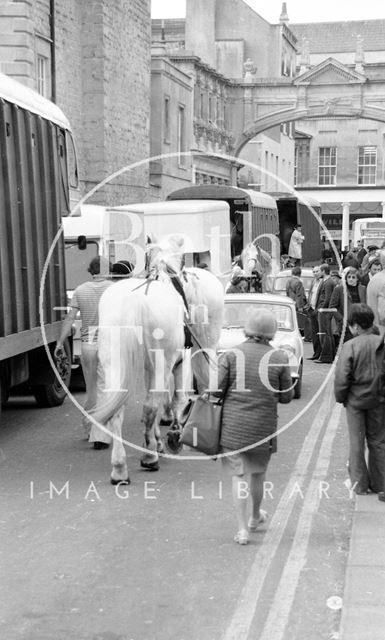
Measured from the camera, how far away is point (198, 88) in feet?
190

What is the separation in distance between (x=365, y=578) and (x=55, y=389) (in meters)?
7.79

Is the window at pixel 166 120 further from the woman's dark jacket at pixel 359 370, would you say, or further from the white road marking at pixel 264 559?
the woman's dark jacket at pixel 359 370

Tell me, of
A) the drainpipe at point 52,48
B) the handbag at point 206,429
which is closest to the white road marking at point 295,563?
the handbag at point 206,429

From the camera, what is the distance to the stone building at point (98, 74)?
31312 mm

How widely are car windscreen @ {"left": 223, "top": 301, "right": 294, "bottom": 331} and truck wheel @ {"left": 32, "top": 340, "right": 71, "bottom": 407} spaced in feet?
8.63

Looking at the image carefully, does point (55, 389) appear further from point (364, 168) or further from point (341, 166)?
point (341, 166)

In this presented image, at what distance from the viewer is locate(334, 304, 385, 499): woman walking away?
28.6 ft

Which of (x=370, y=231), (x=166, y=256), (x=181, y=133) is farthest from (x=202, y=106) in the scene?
(x=166, y=256)

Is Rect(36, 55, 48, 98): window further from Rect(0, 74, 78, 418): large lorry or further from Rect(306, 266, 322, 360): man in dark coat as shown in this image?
Rect(0, 74, 78, 418): large lorry

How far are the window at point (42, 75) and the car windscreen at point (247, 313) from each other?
1682 centimetres

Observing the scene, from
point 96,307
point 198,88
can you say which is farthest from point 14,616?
point 198,88

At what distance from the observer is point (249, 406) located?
751 centimetres

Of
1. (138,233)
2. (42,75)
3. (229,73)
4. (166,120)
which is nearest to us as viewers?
(138,233)

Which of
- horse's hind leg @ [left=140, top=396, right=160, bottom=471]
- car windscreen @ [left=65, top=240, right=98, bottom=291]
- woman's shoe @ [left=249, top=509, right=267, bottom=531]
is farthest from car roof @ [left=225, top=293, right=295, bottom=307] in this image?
woman's shoe @ [left=249, top=509, right=267, bottom=531]
